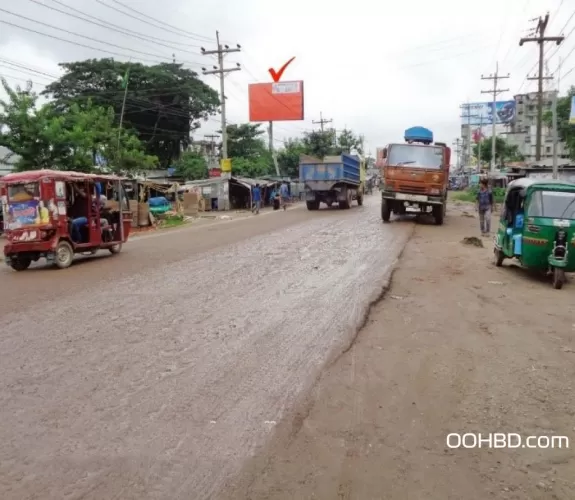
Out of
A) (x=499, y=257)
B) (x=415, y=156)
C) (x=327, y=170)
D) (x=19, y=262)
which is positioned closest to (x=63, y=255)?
(x=19, y=262)

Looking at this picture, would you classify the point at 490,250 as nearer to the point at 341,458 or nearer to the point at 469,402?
the point at 469,402

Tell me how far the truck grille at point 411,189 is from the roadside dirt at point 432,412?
13123 mm

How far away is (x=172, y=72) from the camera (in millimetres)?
46031

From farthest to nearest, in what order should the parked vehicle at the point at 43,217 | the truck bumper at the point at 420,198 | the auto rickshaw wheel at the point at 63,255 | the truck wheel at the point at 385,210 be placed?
the truck wheel at the point at 385,210 < the truck bumper at the point at 420,198 < the auto rickshaw wheel at the point at 63,255 < the parked vehicle at the point at 43,217

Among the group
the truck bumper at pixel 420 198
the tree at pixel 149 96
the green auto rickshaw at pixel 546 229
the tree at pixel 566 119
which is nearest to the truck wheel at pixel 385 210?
the truck bumper at pixel 420 198

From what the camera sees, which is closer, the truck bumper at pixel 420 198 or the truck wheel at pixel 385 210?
the truck bumper at pixel 420 198

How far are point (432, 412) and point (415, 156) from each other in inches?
688

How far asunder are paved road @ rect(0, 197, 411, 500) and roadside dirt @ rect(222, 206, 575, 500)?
28 centimetres

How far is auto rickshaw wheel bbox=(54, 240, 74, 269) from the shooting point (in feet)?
39.3

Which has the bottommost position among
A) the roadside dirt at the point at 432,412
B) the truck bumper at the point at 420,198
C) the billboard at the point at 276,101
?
the roadside dirt at the point at 432,412

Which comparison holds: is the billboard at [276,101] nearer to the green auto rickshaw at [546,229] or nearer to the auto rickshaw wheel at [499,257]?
the auto rickshaw wheel at [499,257]

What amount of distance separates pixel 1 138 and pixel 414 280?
56.0 feet

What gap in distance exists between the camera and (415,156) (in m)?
20.5

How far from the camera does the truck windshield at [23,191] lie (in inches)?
469
